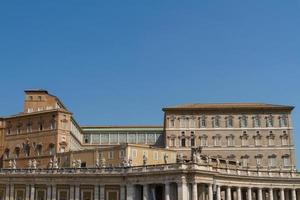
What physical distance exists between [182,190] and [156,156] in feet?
67.1

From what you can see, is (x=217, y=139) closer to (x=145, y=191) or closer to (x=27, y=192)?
(x=145, y=191)

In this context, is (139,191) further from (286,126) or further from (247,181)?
(286,126)

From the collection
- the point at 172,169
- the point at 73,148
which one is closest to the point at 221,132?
the point at 73,148

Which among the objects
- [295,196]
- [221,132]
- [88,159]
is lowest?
[295,196]

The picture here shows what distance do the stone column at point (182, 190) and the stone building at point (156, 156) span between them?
114 mm

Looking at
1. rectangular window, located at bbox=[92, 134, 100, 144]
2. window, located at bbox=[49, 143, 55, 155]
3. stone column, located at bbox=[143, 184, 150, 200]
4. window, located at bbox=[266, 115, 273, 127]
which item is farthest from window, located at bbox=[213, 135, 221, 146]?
stone column, located at bbox=[143, 184, 150, 200]

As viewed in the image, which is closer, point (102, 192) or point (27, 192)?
point (102, 192)

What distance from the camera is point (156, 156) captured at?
7719 cm

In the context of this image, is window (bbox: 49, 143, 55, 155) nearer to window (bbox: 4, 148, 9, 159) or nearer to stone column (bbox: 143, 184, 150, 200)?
window (bbox: 4, 148, 9, 159)

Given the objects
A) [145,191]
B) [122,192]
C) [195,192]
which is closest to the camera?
[195,192]

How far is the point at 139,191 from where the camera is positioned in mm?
61969

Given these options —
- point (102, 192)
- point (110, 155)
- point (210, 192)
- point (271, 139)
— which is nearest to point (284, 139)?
point (271, 139)

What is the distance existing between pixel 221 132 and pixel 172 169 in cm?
4356

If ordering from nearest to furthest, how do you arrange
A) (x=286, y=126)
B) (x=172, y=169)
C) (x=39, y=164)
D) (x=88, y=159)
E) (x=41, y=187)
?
1. (x=172, y=169)
2. (x=41, y=187)
3. (x=88, y=159)
4. (x=39, y=164)
5. (x=286, y=126)
